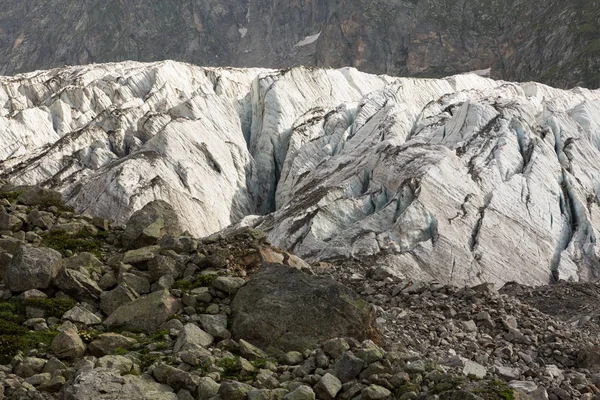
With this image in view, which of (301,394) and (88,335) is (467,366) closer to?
(301,394)

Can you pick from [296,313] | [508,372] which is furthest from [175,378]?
[508,372]

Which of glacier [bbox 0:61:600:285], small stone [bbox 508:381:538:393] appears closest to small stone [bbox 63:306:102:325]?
small stone [bbox 508:381:538:393]

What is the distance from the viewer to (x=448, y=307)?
2136cm

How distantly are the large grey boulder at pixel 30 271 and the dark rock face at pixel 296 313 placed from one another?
15.2ft

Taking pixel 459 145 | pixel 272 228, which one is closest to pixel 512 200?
pixel 459 145

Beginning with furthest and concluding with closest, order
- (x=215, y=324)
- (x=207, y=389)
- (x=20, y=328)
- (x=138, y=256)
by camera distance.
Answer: (x=138, y=256)
(x=215, y=324)
(x=20, y=328)
(x=207, y=389)

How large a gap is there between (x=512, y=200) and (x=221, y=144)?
3200cm

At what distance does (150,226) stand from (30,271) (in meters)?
5.02

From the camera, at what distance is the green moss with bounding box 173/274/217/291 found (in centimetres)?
1759

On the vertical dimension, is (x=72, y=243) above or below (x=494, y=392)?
above

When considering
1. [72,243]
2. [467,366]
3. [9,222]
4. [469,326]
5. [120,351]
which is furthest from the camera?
[9,222]

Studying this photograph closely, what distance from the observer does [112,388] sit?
12203mm

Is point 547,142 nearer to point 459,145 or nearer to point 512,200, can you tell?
point 459,145

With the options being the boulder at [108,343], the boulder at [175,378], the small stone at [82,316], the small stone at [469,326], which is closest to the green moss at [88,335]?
the boulder at [108,343]
